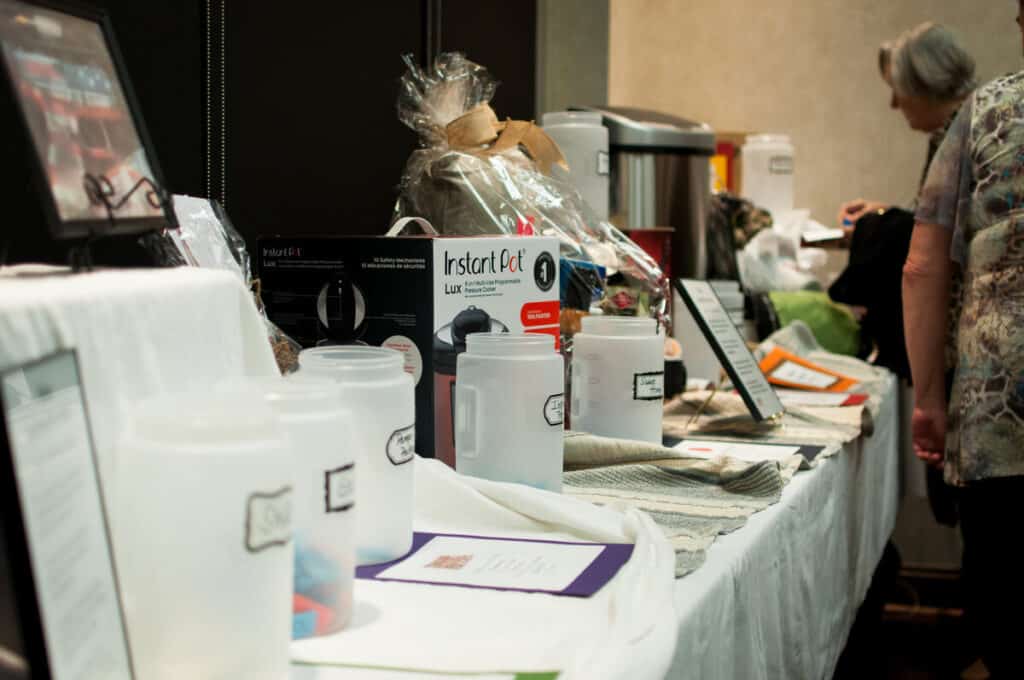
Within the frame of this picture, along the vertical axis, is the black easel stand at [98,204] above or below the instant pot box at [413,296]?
above

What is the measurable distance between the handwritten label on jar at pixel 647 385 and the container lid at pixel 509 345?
0.38 m

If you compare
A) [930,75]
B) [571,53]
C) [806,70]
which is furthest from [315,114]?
[806,70]

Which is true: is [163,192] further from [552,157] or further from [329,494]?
[552,157]

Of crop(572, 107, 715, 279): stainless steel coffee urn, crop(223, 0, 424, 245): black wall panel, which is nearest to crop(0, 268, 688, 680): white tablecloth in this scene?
crop(223, 0, 424, 245): black wall panel

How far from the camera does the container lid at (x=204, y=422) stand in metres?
0.61

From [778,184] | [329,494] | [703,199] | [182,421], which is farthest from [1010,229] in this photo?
[778,184]

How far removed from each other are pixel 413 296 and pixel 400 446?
15.2 inches

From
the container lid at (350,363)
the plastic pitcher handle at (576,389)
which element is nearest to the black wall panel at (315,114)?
the plastic pitcher handle at (576,389)

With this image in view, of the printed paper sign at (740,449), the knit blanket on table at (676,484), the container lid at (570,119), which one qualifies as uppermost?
the container lid at (570,119)

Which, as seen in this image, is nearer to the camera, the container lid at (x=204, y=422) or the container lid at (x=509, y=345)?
the container lid at (x=204, y=422)

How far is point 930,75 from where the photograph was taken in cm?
315

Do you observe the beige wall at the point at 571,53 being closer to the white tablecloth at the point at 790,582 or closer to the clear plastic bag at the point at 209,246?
the white tablecloth at the point at 790,582

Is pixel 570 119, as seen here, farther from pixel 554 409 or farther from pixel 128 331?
pixel 128 331

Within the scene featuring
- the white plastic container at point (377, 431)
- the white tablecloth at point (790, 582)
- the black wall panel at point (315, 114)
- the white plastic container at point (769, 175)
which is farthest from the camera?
the white plastic container at point (769, 175)
